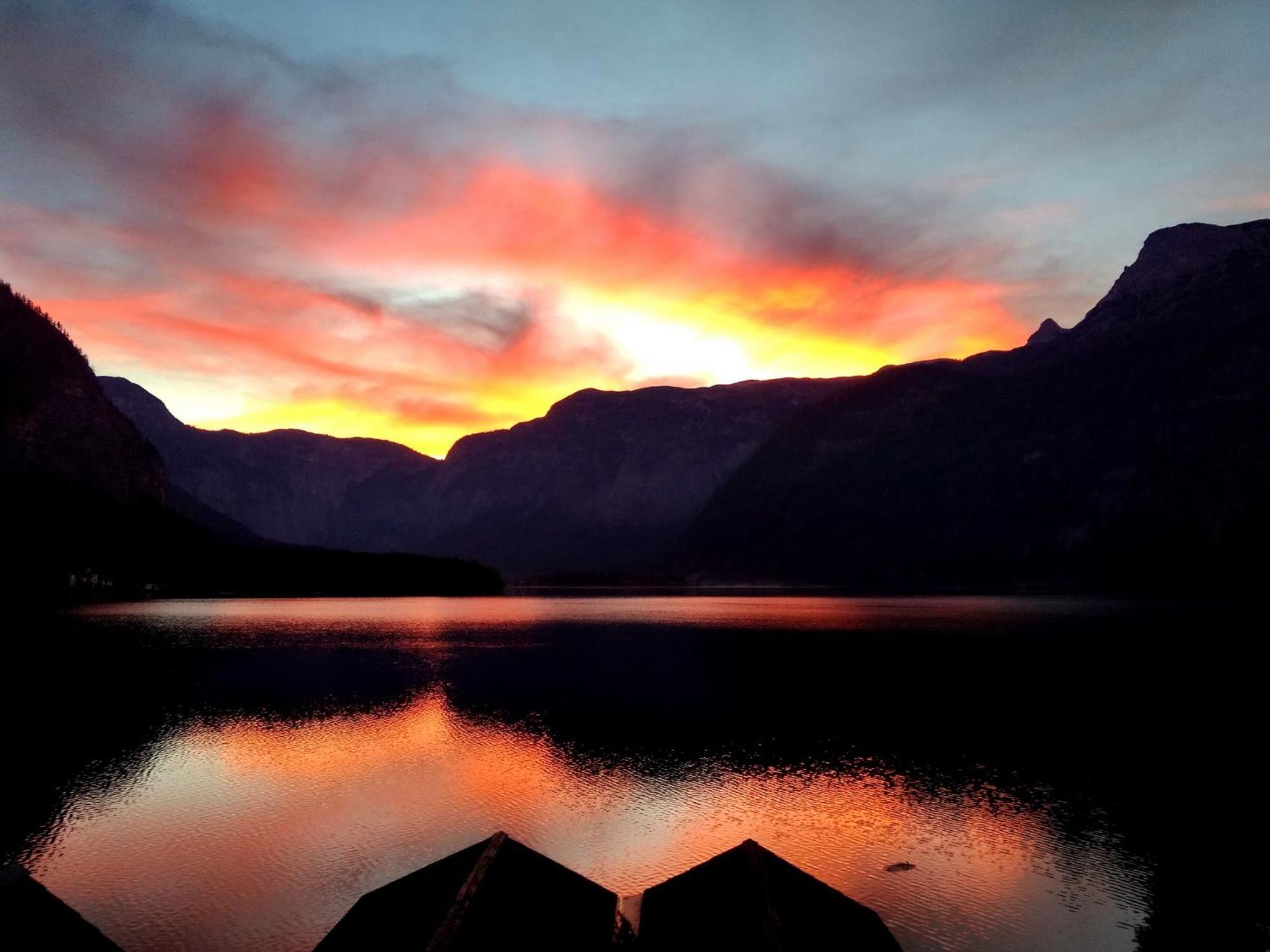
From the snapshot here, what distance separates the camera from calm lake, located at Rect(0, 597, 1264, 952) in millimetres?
28641

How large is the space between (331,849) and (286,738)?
25.9m

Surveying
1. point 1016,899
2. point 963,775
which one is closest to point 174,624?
point 963,775

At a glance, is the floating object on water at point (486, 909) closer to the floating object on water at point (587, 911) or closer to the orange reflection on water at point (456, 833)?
the floating object on water at point (587, 911)

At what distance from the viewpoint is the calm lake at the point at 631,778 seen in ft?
94.0

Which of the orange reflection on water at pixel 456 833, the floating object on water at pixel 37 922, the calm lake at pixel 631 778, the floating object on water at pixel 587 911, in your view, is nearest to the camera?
the floating object on water at pixel 37 922

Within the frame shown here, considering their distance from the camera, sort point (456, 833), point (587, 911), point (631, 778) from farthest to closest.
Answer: point (631, 778), point (456, 833), point (587, 911)

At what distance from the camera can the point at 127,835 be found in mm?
35125

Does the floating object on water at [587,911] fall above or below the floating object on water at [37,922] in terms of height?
below

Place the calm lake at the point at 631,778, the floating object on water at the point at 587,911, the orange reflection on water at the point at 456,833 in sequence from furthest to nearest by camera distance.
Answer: the calm lake at the point at 631,778 → the orange reflection on water at the point at 456,833 → the floating object on water at the point at 587,911

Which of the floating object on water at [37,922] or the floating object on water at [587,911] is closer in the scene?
the floating object on water at [37,922]

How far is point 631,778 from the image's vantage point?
145 feet

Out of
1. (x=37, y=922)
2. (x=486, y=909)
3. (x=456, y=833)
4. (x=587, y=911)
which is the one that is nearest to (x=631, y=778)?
(x=456, y=833)

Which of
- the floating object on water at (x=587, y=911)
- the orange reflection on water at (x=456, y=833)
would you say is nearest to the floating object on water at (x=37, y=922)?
the orange reflection on water at (x=456, y=833)

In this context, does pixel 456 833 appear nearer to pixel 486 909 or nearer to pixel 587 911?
pixel 587 911
